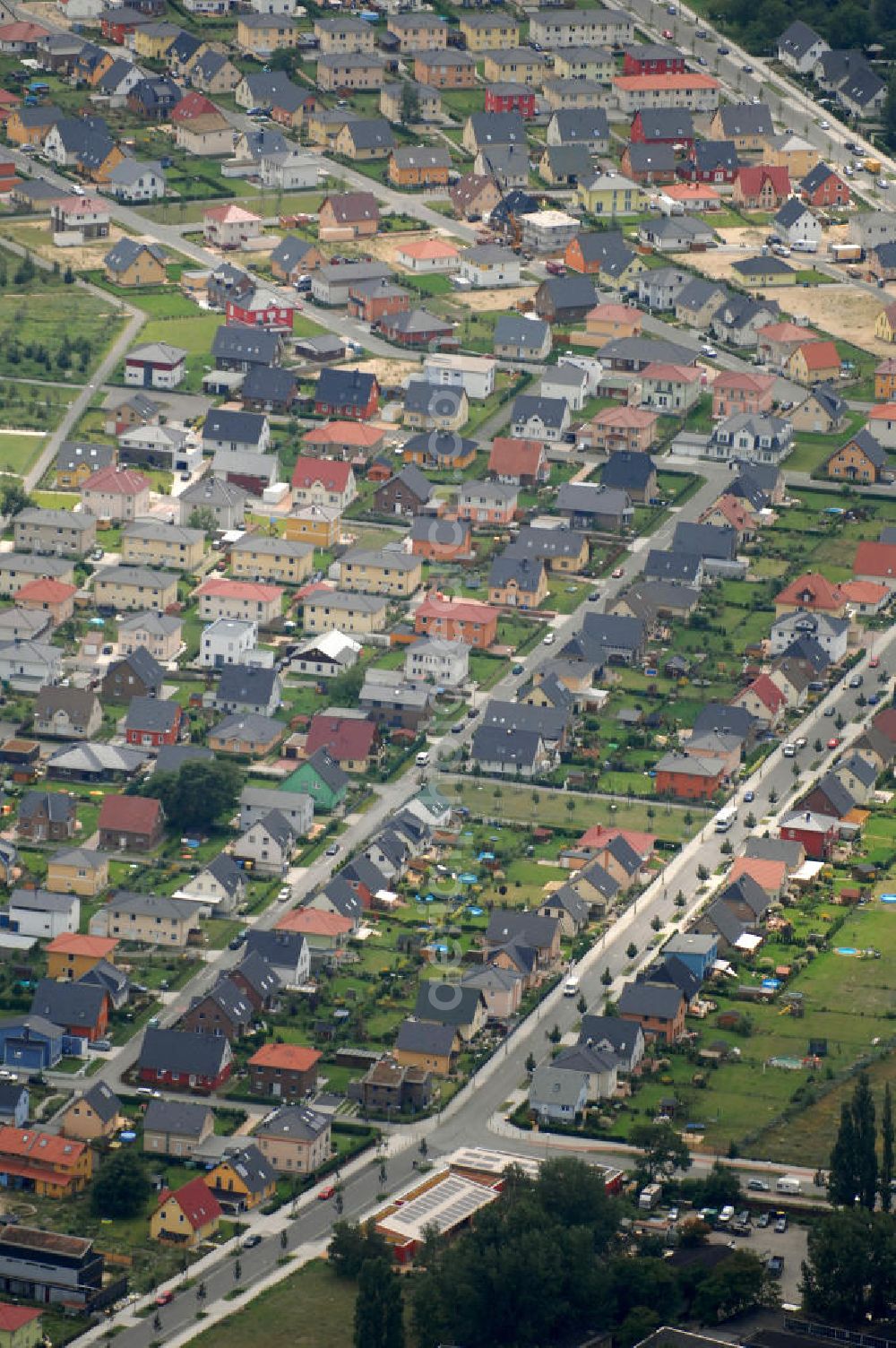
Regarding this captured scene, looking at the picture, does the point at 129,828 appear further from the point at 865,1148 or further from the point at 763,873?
the point at 865,1148

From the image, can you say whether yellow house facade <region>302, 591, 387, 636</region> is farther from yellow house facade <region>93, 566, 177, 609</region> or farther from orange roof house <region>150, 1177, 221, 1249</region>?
orange roof house <region>150, 1177, 221, 1249</region>

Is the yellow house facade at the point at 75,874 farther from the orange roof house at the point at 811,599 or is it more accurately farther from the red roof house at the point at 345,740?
the orange roof house at the point at 811,599

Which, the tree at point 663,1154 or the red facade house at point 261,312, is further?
the red facade house at point 261,312

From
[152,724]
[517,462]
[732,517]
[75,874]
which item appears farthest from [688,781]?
[517,462]

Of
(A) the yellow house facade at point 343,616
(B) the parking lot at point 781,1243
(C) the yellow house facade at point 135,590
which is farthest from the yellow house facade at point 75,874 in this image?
(B) the parking lot at point 781,1243

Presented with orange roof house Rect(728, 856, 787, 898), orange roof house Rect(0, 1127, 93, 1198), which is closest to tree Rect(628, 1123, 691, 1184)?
orange roof house Rect(0, 1127, 93, 1198)

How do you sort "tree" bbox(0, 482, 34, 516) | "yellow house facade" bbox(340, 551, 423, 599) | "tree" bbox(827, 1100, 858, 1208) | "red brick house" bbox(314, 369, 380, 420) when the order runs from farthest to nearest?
"red brick house" bbox(314, 369, 380, 420) < "tree" bbox(0, 482, 34, 516) < "yellow house facade" bbox(340, 551, 423, 599) < "tree" bbox(827, 1100, 858, 1208)
